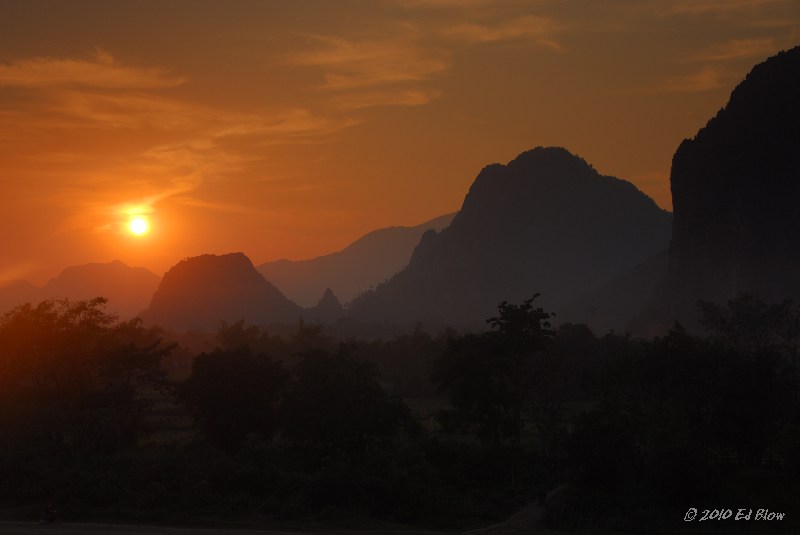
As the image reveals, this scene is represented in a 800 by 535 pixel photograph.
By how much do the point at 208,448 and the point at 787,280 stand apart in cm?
13766

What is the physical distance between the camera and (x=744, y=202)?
177 m

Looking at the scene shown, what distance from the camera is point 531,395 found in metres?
68.7

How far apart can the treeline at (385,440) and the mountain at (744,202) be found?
393ft

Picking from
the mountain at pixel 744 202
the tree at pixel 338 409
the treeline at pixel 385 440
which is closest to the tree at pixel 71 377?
the treeline at pixel 385 440

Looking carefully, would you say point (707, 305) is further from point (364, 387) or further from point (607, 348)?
point (364, 387)

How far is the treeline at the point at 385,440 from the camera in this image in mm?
37438

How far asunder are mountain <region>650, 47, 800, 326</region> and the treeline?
119721 mm

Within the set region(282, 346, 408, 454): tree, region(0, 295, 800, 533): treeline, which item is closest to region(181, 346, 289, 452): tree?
region(0, 295, 800, 533): treeline

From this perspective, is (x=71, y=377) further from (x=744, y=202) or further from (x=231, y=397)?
(x=744, y=202)

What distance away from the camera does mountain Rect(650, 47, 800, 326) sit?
166750 mm

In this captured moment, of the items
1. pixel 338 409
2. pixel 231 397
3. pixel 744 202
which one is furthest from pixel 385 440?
pixel 744 202

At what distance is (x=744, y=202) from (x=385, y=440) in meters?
151

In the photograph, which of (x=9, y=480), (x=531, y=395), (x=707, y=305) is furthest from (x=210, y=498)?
(x=707, y=305)

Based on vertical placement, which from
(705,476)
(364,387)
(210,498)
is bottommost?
(705,476)
